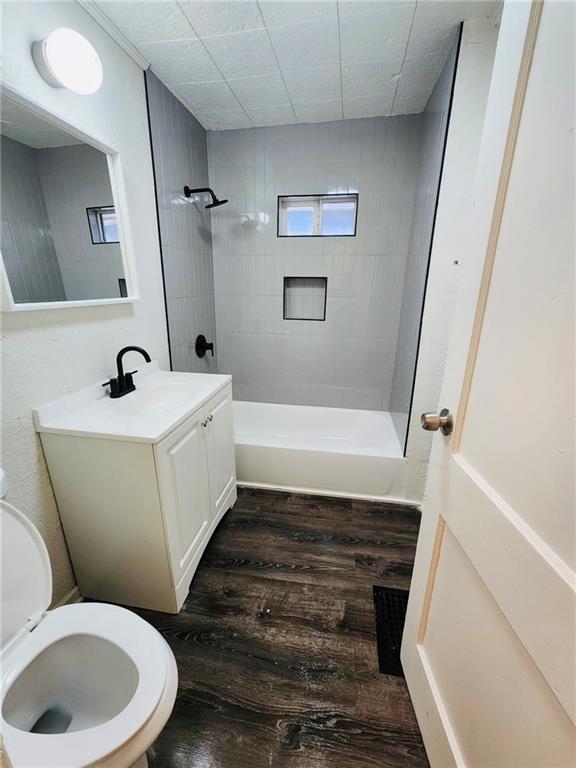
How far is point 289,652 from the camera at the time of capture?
47.2 inches

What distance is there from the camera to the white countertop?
1101 mm

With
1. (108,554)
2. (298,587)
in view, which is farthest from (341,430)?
(108,554)

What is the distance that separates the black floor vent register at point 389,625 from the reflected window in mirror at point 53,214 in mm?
1822

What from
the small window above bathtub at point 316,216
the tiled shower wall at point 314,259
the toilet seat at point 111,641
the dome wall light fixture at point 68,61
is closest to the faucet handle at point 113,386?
the toilet seat at point 111,641

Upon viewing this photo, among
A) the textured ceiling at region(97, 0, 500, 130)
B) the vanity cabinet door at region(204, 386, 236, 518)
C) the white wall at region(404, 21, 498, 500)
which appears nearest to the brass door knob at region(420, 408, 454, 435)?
the vanity cabinet door at region(204, 386, 236, 518)

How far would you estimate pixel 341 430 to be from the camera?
8.74ft

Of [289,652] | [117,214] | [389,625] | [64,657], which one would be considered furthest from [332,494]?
[117,214]

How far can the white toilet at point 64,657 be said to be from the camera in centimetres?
78

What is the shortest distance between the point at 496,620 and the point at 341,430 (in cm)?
205

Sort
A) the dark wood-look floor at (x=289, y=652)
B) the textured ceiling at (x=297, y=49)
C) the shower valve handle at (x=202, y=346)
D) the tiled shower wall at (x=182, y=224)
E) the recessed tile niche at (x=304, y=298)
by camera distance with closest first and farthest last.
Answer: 1. the dark wood-look floor at (x=289, y=652)
2. the textured ceiling at (x=297, y=49)
3. the tiled shower wall at (x=182, y=224)
4. the shower valve handle at (x=202, y=346)
5. the recessed tile niche at (x=304, y=298)

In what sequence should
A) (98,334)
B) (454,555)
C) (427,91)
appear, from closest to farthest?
1. (454,555)
2. (98,334)
3. (427,91)

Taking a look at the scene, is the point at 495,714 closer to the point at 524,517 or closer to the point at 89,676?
the point at 524,517

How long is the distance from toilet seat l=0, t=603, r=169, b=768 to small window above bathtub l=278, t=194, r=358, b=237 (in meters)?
2.49

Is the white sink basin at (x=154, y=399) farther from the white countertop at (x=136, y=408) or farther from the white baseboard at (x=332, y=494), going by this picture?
the white baseboard at (x=332, y=494)
